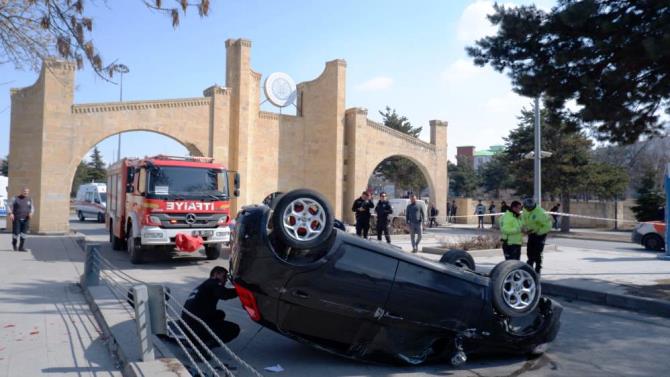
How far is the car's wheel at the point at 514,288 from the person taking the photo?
212 inches

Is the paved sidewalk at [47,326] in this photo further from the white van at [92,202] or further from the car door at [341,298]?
the white van at [92,202]

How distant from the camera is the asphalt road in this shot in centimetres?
541

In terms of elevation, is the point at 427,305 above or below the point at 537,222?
below

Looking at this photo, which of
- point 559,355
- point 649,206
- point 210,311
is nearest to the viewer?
point 210,311

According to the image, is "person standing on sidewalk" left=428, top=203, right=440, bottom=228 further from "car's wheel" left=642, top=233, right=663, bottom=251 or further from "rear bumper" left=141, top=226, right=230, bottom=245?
"rear bumper" left=141, top=226, right=230, bottom=245

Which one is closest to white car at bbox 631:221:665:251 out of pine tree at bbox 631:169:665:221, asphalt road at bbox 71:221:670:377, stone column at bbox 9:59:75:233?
asphalt road at bbox 71:221:670:377

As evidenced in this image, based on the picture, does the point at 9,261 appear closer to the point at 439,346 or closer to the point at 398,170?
the point at 439,346

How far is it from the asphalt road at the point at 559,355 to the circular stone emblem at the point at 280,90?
81.6 ft

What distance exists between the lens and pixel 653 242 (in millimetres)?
19547

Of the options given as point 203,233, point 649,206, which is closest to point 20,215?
point 203,233

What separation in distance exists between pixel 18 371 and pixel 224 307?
343cm

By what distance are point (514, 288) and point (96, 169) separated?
235 ft

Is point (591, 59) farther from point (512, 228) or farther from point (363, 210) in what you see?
point (363, 210)

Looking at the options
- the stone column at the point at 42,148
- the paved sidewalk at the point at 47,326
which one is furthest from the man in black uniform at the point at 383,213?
the stone column at the point at 42,148
